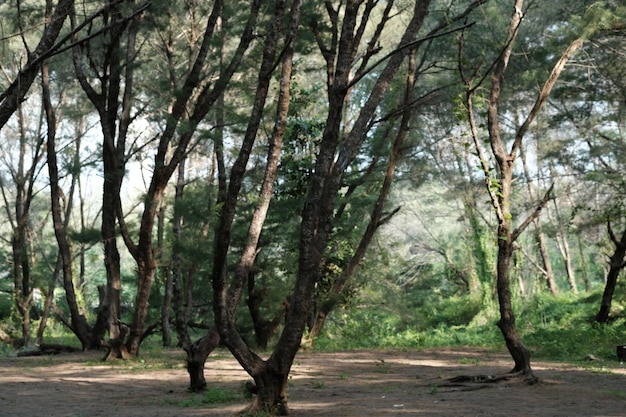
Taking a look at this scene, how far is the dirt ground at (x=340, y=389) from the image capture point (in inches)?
245

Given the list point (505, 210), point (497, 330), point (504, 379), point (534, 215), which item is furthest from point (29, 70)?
point (497, 330)

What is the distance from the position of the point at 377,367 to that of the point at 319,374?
1.40 meters

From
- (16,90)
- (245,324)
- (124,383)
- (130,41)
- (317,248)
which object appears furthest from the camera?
(245,324)

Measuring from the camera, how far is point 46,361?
40.6ft

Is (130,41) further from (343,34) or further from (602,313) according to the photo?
(602,313)

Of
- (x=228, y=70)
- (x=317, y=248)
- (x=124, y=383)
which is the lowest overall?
(x=124, y=383)

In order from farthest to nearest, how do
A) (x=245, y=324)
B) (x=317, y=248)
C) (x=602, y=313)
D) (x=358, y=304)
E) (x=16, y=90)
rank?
(x=358, y=304), (x=245, y=324), (x=602, y=313), (x=317, y=248), (x=16, y=90)

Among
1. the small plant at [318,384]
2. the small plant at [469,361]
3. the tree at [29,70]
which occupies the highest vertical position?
the tree at [29,70]

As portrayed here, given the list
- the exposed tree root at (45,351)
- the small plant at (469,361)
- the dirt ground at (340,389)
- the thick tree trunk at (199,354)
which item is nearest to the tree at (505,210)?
the dirt ground at (340,389)

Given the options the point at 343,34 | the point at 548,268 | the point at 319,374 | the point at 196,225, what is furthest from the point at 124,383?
the point at 548,268

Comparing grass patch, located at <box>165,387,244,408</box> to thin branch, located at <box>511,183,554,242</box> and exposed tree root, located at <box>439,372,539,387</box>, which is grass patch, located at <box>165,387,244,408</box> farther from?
thin branch, located at <box>511,183,554,242</box>

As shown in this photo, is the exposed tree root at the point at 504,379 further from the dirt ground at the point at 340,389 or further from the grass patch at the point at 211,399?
the grass patch at the point at 211,399

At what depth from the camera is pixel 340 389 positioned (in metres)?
7.97

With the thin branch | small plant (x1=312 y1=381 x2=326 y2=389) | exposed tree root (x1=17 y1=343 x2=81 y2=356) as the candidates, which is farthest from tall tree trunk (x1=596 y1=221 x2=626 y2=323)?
exposed tree root (x1=17 y1=343 x2=81 y2=356)
